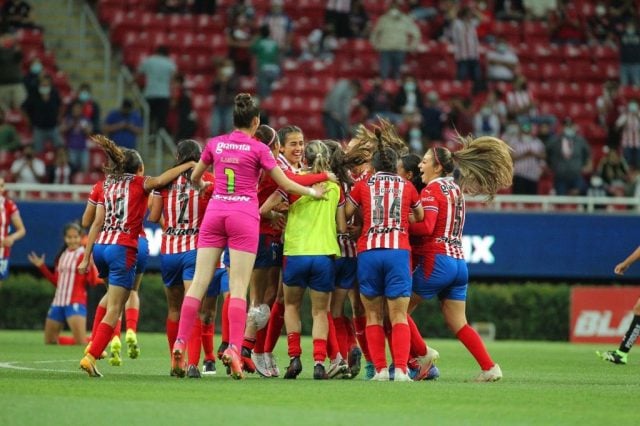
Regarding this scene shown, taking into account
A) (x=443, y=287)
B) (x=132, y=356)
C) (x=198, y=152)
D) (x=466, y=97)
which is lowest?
(x=132, y=356)

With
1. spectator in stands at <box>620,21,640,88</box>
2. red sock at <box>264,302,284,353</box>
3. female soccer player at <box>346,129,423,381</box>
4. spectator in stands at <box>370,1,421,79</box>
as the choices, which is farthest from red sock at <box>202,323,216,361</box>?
spectator in stands at <box>620,21,640,88</box>

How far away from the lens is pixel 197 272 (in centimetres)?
1113

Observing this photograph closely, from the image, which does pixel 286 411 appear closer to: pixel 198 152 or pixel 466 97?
pixel 198 152

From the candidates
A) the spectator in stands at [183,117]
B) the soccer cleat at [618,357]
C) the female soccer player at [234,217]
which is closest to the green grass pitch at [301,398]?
the female soccer player at [234,217]

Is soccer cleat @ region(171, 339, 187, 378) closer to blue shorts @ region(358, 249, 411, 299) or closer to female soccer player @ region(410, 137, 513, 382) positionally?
blue shorts @ region(358, 249, 411, 299)

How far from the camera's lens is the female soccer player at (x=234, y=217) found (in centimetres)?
1099

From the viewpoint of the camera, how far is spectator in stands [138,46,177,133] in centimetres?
2469

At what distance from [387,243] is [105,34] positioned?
16.9 meters

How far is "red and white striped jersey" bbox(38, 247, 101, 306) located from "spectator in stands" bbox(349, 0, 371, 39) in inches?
415

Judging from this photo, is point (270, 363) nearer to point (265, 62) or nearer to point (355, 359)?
point (355, 359)

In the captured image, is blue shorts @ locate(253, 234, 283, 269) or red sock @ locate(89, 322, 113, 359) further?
blue shorts @ locate(253, 234, 283, 269)

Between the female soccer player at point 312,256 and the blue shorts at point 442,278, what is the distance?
784mm

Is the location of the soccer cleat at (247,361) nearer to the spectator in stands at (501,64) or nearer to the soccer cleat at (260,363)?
the soccer cleat at (260,363)

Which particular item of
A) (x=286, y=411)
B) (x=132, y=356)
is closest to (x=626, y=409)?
(x=286, y=411)
